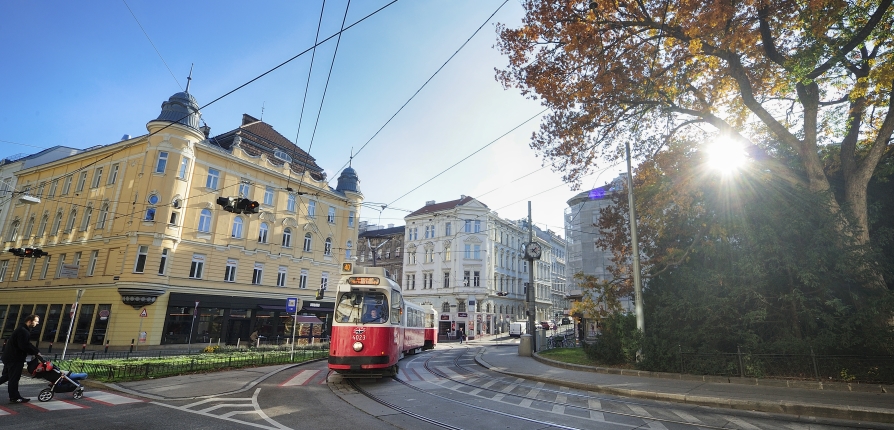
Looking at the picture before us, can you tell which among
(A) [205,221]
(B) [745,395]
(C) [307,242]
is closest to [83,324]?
(A) [205,221]

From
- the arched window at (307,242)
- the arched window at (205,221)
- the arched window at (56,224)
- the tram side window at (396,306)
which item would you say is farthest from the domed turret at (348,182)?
the tram side window at (396,306)

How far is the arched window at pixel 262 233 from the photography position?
111 feet

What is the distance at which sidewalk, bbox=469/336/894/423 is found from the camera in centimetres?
812

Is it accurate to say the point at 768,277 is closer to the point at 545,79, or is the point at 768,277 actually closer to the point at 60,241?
the point at 545,79

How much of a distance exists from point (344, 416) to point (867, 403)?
33.9ft

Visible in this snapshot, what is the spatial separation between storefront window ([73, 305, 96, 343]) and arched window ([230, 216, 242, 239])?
9.43 meters

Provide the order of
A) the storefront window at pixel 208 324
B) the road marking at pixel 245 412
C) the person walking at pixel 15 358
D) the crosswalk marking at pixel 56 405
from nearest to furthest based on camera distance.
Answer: the road marking at pixel 245 412
the crosswalk marking at pixel 56 405
the person walking at pixel 15 358
the storefront window at pixel 208 324

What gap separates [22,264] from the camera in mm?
33719

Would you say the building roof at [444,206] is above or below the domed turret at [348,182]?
above

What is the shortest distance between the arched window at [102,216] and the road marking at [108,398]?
2537 centimetres

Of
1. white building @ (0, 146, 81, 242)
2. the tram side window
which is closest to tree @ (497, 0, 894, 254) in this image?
the tram side window

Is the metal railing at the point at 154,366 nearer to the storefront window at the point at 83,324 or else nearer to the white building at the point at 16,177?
the storefront window at the point at 83,324

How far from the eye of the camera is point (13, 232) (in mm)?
36344

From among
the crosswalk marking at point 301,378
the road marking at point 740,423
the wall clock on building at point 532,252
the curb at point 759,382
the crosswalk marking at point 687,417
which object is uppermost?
the wall clock on building at point 532,252
